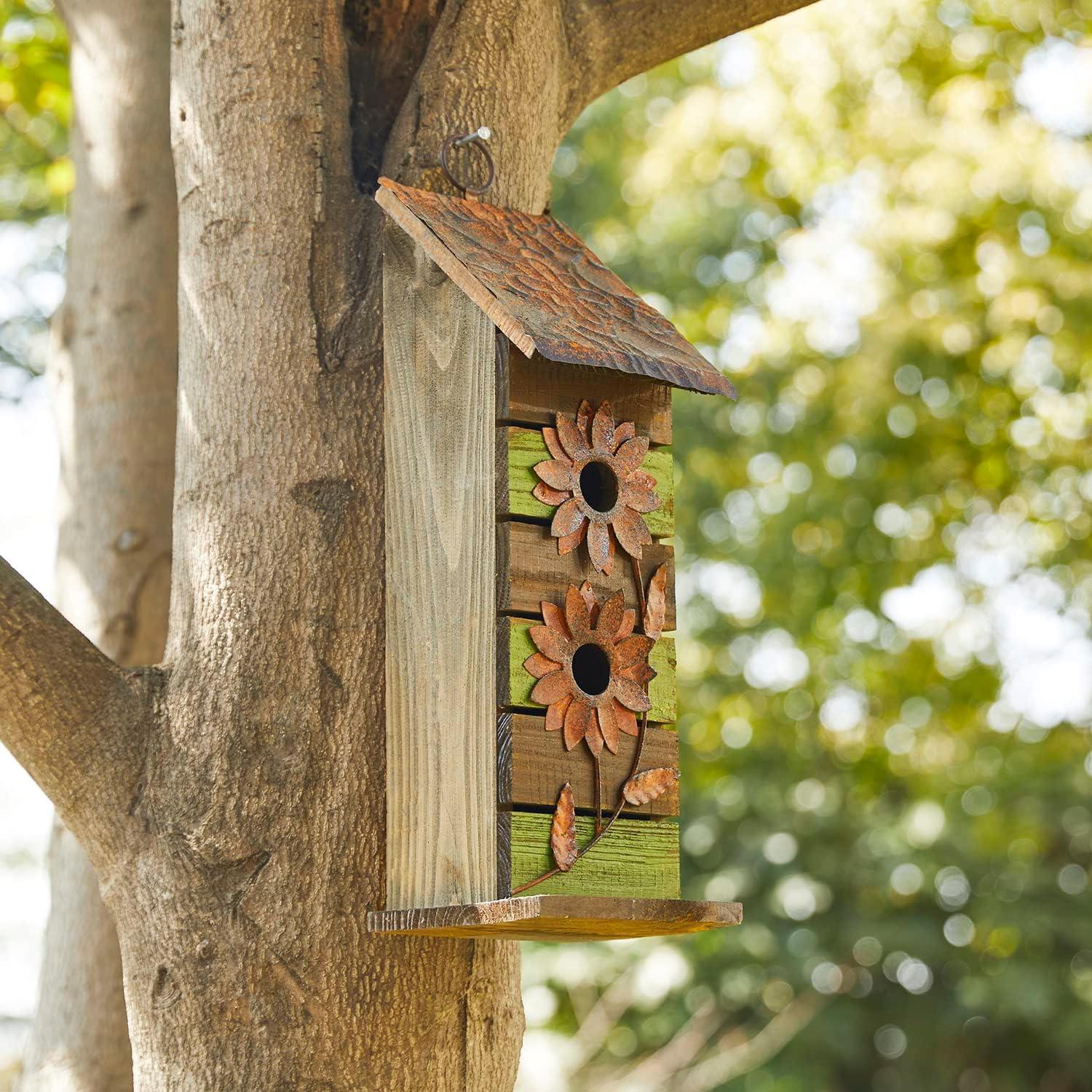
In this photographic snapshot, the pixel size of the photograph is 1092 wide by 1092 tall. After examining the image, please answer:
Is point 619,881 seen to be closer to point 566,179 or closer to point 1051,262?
point 1051,262

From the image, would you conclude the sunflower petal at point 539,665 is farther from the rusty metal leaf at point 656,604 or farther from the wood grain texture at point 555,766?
the rusty metal leaf at point 656,604

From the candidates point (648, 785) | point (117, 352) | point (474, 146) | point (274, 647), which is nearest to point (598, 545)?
point (648, 785)

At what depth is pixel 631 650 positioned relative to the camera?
6.96 feet

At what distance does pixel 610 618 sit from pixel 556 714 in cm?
17

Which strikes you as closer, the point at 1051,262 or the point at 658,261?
the point at 1051,262

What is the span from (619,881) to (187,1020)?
63 centimetres

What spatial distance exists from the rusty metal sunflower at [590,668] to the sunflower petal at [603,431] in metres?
0.21

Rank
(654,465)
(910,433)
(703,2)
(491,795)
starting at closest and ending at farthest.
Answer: (491,795) → (654,465) → (703,2) → (910,433)

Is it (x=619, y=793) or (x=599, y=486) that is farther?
(x=599, y=486)

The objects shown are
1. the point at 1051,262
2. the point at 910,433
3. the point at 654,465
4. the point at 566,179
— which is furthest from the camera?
the point at 566,179

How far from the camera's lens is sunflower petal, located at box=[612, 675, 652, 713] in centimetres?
209

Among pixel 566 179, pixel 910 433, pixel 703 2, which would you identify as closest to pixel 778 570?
pixel 910 433

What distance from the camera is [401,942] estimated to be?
82.4 inches

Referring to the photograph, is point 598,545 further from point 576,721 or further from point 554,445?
point 576,721
